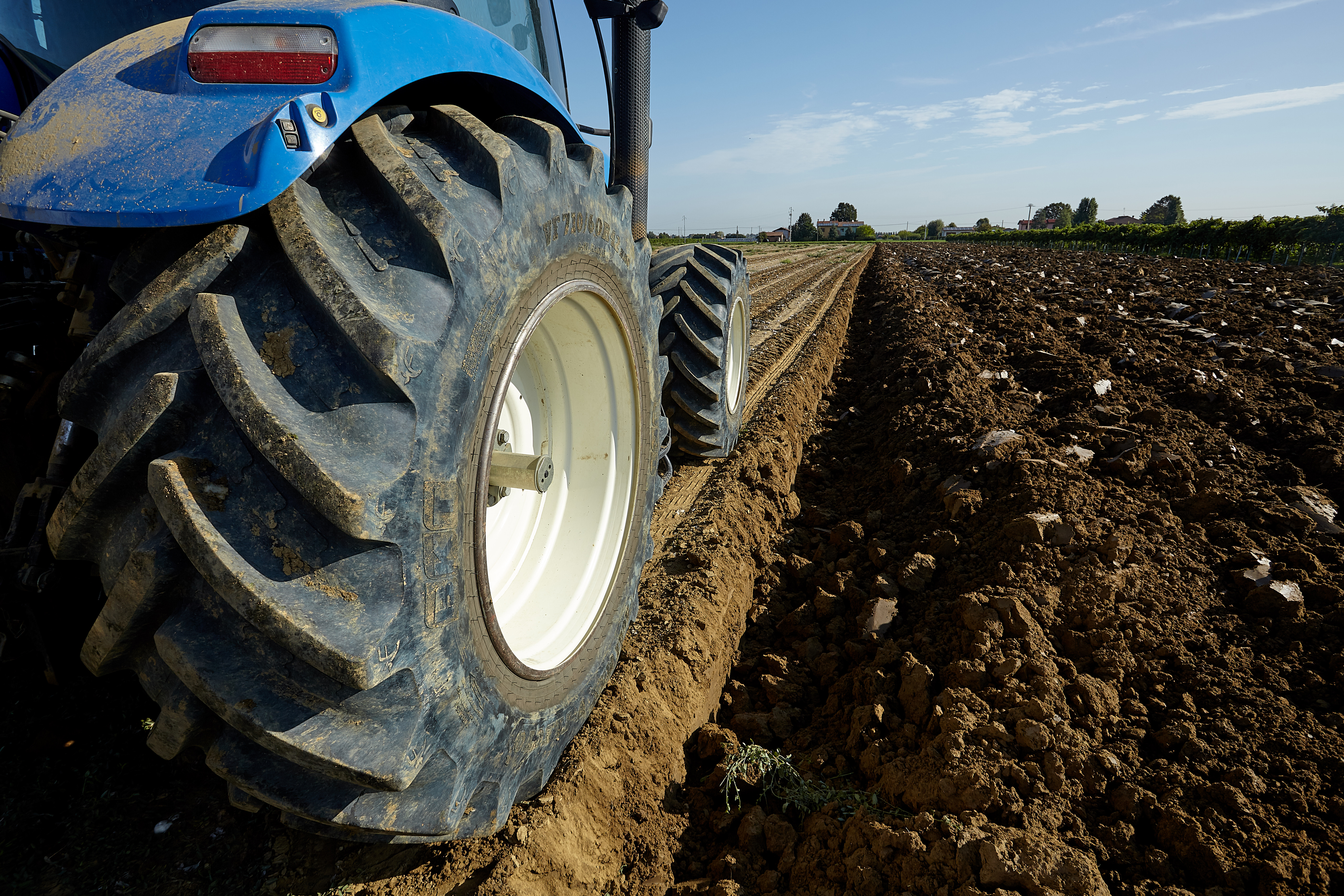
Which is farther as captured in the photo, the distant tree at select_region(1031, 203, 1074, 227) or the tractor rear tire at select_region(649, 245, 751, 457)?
the distant tree at select_region(1031, 203, 1074, 227)

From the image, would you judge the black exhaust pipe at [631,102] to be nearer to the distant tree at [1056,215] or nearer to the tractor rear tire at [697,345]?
the tractor rear tire at [697,345]

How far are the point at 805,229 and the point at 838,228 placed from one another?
15.5 metres

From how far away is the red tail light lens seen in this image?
120 centimetres

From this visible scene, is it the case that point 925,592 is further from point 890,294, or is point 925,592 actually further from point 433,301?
point 890,294

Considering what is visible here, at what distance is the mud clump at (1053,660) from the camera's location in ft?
5.54

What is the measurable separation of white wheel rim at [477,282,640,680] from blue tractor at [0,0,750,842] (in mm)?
402

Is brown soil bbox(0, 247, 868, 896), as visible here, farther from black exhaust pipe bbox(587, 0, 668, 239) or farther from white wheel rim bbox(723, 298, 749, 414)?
white wheel rim bbox(723, 298, 749, 414)

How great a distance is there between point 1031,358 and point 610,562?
5518 millimetres

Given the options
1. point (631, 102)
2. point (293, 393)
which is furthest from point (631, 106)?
point (293, 393)

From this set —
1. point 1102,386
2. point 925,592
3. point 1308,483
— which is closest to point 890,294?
point 1102,386

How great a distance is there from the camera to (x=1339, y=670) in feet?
7.09

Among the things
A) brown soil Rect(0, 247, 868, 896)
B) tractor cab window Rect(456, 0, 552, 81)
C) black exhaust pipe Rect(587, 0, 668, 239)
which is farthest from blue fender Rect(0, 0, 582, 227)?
black exhaust pipe Rect(587, 0, 668, 239)

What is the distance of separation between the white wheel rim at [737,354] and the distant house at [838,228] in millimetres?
105766

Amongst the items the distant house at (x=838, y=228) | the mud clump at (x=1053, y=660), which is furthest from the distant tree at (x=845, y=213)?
the mud clump at (x=1053, y=660)
